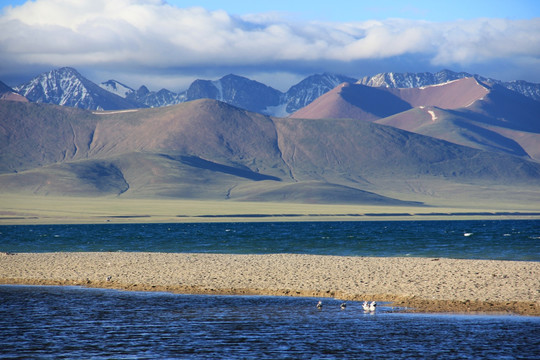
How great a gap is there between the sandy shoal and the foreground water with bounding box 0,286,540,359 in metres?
2.74

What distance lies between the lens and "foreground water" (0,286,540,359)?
23.3 metres

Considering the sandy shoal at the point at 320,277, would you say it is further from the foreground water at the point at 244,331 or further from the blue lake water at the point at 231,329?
the foreground water at the point at 244,331

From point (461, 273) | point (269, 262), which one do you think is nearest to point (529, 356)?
point (461, 273)

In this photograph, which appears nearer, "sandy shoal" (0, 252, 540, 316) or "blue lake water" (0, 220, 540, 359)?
"blue lake water" (0, 220, 540, 359)

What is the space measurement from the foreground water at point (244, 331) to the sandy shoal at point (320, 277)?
8.99ft

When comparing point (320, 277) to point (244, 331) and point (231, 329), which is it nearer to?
point (231, 329)

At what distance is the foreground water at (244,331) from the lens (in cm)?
2334

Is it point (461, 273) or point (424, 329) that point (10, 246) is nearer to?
point (461, 273)

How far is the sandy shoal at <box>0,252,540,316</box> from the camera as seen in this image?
1328 inches

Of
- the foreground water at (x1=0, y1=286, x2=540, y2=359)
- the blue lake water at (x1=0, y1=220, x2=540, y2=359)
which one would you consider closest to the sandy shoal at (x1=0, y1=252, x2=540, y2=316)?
the blue lake water at (x1=0, y1=220, x2=540, y2=359)

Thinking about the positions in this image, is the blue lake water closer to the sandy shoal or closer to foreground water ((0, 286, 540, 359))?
foreground water ((0, 286, 540, 359))

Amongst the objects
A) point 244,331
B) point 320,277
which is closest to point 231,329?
point 244,331

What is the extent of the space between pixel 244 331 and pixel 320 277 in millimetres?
15748

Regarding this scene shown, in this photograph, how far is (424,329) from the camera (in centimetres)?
2702
